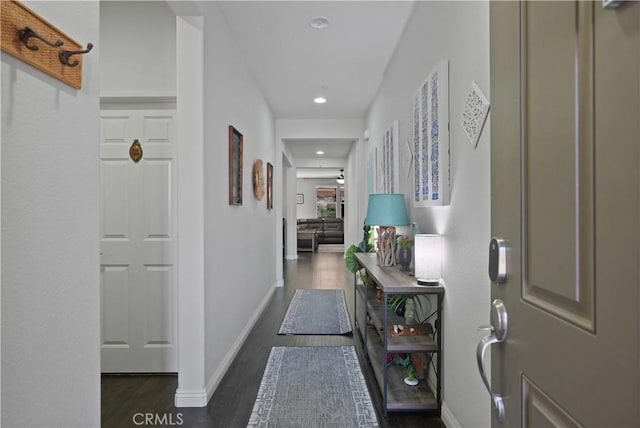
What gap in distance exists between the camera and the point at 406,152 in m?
2.96

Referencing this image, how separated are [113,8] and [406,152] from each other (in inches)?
95.0

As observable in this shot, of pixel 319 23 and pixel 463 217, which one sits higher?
pixel 319 23

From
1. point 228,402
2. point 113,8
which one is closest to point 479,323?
point 228,402

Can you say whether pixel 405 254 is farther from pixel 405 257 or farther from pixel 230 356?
pixel 230 356

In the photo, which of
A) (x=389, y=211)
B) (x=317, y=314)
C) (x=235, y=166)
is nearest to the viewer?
(x=389, y=211)

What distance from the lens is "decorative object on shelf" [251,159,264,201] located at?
4.09 metres

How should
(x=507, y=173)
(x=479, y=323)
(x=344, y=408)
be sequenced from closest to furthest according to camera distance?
(x=507, y=173), (x=479, y=323), (x=344, y=408)

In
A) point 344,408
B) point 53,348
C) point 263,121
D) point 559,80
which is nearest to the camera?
point 559,80

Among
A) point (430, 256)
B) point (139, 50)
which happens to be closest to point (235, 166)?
point (139, 50)

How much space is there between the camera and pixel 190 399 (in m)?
2.30

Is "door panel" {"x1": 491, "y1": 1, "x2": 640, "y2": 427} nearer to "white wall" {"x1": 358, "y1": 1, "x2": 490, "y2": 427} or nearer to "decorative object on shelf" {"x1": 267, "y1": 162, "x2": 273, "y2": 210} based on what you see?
"white wall" {"x1": 358, "y1": 1, "x2": 490, "y2": 427}

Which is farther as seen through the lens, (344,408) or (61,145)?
(344,408)

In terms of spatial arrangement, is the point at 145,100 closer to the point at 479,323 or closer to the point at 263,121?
the point at 263,121
